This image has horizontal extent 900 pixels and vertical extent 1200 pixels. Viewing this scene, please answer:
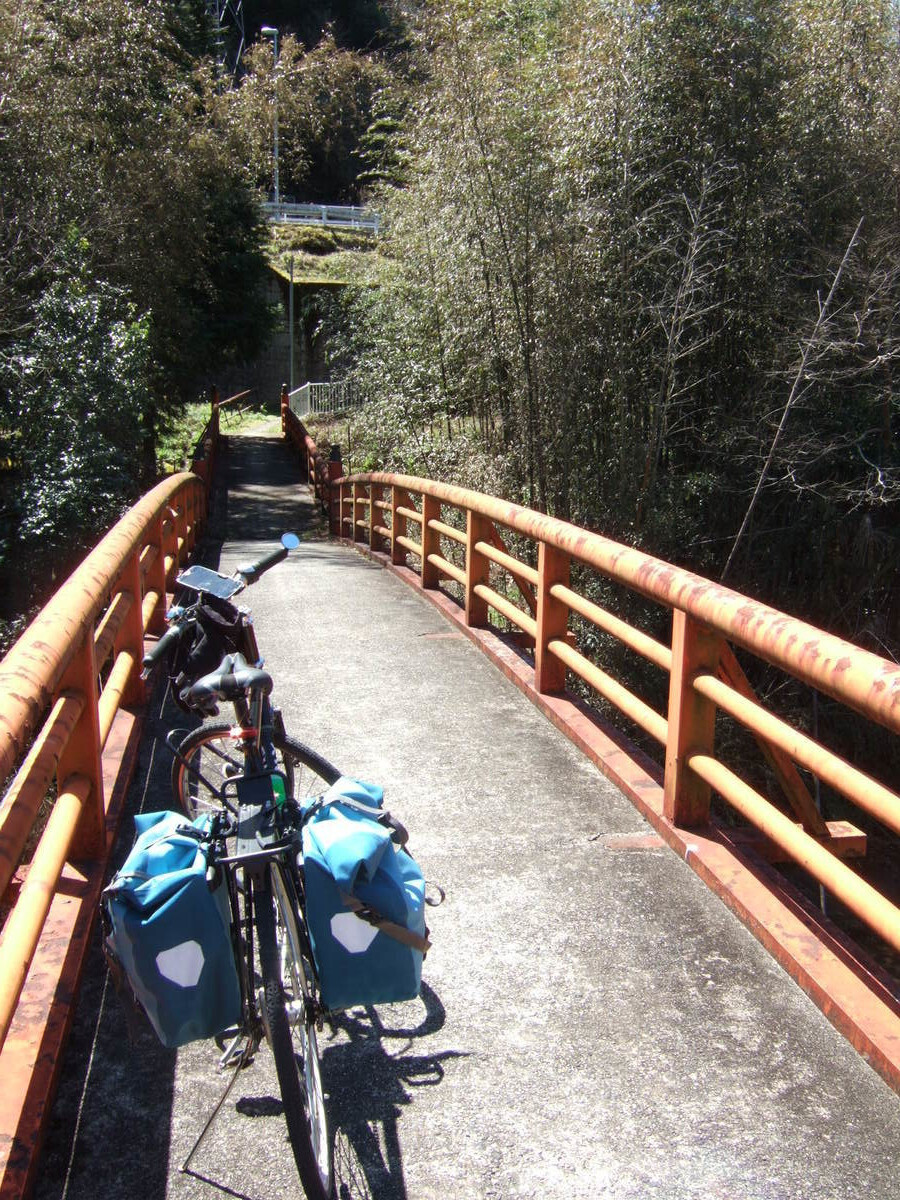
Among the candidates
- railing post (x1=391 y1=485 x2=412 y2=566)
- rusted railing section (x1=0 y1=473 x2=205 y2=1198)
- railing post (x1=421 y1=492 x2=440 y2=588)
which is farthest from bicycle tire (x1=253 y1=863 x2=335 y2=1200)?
railing post (x1=391 y1=485 x2=412 y2=566)

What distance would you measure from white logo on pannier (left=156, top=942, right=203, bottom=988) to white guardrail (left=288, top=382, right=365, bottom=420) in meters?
27.9

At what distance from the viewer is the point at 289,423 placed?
30.7 metres

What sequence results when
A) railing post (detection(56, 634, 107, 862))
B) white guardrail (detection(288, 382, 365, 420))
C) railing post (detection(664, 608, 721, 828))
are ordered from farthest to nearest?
white guardrail (detection(288, 382, 365, 420)) → railing post (detection(664, 608, 721, 828)) → railing post (detection(56, 634, 107, 862))

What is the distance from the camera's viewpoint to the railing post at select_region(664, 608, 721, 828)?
374 cm

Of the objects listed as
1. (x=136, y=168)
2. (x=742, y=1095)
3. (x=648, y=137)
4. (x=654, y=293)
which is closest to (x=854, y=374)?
(x=654, y=293)

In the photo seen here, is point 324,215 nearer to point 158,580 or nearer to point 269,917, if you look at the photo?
point 158,580

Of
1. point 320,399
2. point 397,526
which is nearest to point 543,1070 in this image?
point 397,526

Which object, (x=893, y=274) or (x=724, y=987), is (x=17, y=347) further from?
(x=724, y=987)

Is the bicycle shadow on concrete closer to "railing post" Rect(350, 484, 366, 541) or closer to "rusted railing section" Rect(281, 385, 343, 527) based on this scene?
"railing post" Rect(350, 484, 366, 541)

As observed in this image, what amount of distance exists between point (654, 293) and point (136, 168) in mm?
10380

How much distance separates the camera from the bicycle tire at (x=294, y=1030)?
214 centimetres

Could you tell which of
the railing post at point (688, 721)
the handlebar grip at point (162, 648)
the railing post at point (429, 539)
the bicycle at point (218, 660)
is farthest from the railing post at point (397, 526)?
the handlebar grip at point (162, 648)

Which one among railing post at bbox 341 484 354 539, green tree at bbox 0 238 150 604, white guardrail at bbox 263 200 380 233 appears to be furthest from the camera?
white guardrail at bbox 263 200 380 233

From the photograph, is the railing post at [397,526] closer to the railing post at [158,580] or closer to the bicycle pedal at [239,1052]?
the railing post at [158,580]
